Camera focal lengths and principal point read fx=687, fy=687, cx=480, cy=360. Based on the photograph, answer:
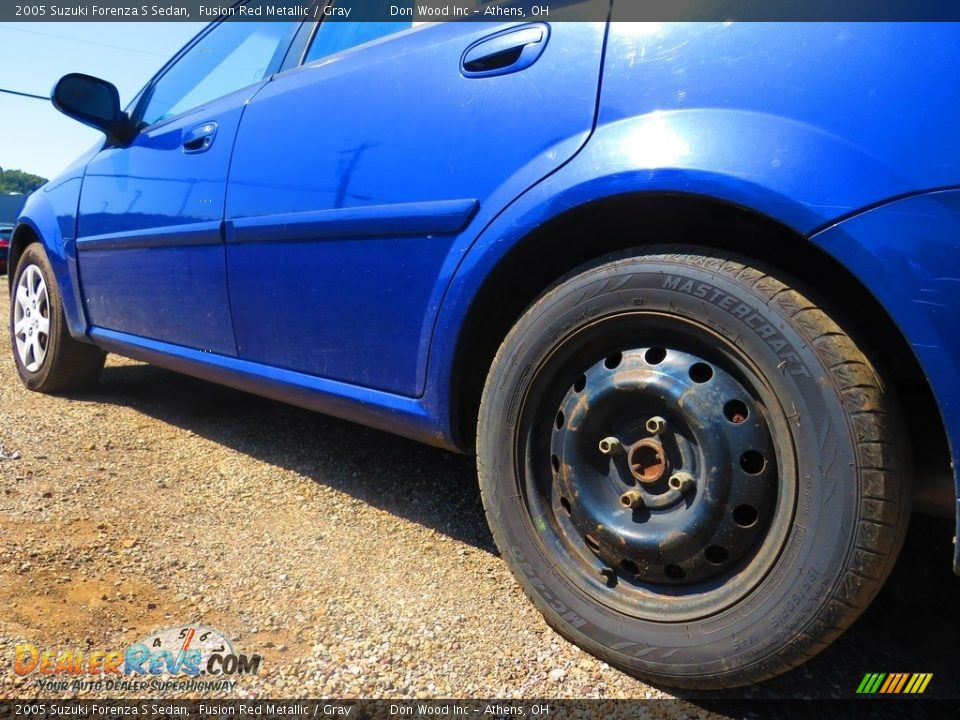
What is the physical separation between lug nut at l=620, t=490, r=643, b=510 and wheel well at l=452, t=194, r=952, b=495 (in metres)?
0.49

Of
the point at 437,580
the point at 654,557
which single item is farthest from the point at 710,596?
the point at 437,580

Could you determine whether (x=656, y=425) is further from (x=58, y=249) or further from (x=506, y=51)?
(x=58, y=249)

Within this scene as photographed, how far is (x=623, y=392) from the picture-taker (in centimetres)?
140

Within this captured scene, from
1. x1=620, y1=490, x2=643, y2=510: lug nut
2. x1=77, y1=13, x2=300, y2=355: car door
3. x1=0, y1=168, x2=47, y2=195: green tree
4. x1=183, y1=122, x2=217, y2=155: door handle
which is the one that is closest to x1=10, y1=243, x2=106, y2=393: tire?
x1=77, y1=13, x2=300, y2=355: car door

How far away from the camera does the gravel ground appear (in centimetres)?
143

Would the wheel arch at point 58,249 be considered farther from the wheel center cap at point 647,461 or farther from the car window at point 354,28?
the wheel center cap at point 647,461

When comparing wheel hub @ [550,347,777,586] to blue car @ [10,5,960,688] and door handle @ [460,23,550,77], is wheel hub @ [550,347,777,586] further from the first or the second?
door handle @ [460,23,550,77]

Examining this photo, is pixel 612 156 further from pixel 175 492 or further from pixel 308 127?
pixel 175 492

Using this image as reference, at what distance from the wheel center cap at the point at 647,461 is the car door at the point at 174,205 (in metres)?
1.49

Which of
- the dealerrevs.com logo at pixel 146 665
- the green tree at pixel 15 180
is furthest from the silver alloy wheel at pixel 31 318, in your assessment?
the green tree at pixel 15 180

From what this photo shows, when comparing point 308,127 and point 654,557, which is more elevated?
point 308,127

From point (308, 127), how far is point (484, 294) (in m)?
0.81

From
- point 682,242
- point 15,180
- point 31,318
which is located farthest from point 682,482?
point 15,180

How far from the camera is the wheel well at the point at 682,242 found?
4.24 ft
